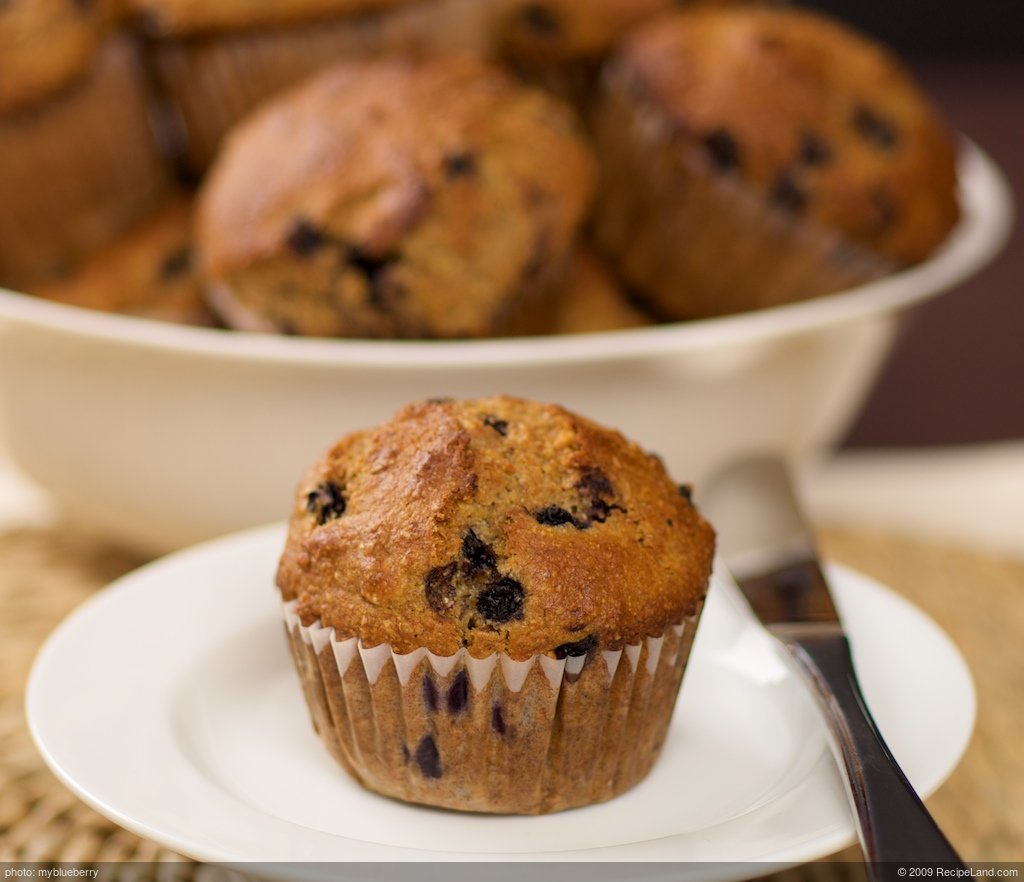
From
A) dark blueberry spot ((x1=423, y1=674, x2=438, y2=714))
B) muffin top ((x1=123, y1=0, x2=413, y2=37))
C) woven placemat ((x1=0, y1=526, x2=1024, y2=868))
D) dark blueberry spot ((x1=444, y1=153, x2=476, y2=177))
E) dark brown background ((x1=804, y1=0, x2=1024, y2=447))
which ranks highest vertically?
muffin top ((x1=123, y1=0, x2=413, y2=37))

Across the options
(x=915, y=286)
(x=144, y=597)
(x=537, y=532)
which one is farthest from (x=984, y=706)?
(x=144, y=597)

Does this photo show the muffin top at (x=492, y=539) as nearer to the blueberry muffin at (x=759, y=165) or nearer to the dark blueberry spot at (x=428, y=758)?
the dark blueberry spot at (x=428, y=758)

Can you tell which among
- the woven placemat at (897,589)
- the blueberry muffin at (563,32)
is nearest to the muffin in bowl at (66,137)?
the woven placemat at (897,589)

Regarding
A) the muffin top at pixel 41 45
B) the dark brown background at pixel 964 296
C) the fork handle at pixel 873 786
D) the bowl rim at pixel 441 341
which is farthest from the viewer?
the dark brown background at pixel 964 296

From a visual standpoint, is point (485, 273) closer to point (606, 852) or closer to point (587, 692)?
point (587, 692)

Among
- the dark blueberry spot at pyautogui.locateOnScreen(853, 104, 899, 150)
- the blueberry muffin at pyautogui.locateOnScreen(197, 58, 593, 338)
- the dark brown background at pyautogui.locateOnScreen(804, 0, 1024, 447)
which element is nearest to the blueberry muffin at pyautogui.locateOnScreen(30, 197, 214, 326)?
the blueberry muffin at pyautogui.locateOnScreen(197, 58, 593, 338)

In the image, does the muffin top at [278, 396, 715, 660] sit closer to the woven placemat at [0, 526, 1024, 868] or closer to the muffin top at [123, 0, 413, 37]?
the woven placemat at [0, 526, 1024, 868]
